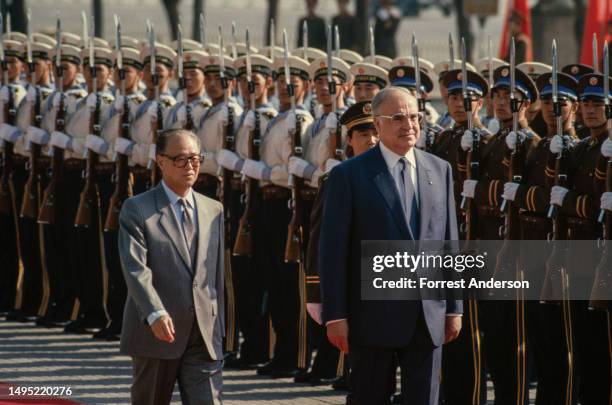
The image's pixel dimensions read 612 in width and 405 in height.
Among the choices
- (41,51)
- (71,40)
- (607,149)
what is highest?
(71,40)

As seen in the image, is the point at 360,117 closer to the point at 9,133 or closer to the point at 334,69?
the point at 334,69

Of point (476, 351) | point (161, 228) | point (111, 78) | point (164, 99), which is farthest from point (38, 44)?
point (161, 228)

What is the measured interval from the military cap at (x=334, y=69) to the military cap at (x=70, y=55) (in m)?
2.62

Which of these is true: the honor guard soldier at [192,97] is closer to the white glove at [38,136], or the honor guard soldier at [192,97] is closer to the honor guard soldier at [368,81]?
the white glove at [38,136]

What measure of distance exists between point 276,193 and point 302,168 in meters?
0.51

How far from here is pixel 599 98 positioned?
8.91 metres

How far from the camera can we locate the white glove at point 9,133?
524 inches

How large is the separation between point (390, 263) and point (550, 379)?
204cm

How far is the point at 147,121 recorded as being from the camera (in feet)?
40.5

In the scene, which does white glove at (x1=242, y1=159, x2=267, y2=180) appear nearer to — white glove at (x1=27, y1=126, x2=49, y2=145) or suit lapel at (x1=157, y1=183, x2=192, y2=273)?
white glove at (x1=27, y1=126, x2=49, y2=145)

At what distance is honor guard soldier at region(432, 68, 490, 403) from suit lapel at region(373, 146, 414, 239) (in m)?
2.31

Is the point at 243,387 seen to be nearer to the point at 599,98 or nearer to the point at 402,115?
the point at 599,98

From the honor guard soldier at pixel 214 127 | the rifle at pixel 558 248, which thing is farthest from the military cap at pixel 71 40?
the rifle at pixel 558 248

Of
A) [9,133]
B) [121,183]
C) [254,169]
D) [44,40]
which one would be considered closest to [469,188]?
[254,169]
